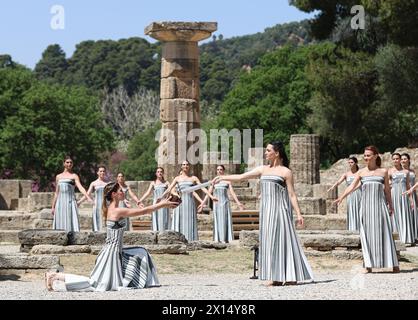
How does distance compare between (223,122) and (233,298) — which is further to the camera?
(223,122)

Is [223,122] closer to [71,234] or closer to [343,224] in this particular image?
[343,224]

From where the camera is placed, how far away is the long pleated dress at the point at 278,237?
1454 centimetres

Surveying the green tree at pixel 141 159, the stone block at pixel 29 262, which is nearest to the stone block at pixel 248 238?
the stone block at pixel 29 262

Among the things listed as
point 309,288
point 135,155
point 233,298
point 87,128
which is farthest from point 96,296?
point 135,155

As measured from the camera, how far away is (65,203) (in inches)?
878

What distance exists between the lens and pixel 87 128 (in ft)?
203

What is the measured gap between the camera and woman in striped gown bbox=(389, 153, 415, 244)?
22.8 metres

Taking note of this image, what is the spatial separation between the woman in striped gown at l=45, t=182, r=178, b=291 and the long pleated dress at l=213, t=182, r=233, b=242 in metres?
9.33

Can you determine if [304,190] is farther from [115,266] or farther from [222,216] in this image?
[115,266]

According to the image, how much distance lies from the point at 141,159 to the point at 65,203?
54.8 meters

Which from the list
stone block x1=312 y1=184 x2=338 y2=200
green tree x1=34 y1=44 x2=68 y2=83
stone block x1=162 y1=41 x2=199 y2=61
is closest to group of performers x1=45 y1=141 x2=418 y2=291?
stone block x1=162 y1=41 x2=199 y2=61

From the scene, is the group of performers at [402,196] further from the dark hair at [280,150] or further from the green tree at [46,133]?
the green tree at [46,133]

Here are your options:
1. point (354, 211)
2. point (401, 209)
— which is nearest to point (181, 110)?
point (354, 211)

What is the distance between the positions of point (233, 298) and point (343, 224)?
1560 centimetres
